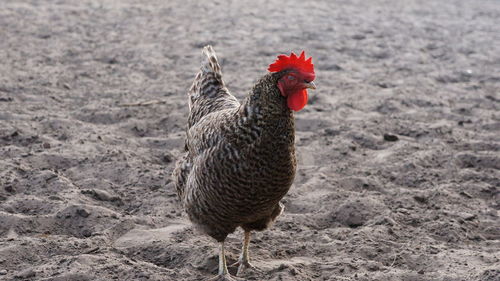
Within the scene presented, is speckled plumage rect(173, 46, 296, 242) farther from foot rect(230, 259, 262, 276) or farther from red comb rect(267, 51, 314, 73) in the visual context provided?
foot rect(230, 259, 262, 276)

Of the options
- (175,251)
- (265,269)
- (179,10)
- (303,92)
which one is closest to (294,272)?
(265,269)

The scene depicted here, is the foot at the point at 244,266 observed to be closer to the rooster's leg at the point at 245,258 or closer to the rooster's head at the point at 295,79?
the rooster's leg at the point at 245,258

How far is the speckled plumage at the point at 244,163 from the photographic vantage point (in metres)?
3.36

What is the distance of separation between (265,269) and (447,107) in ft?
11.7

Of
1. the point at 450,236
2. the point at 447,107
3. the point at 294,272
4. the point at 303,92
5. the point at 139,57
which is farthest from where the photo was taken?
the point at 139,57

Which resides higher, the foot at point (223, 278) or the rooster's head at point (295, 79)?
the rooster's head at point (295, 79)

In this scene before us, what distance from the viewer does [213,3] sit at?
35.0 feet

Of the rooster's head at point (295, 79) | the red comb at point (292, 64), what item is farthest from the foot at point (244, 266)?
the red comb at point (292, 64)

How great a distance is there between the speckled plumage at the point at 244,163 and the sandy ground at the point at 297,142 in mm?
491

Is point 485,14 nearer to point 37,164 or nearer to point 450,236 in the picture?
point 450,236

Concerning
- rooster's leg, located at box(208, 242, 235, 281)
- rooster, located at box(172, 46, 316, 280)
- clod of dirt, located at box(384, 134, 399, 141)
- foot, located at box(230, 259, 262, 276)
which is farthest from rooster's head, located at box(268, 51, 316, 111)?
clod of dirt, located at box(384, 134, 399, 141)

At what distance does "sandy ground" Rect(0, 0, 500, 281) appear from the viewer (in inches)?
156

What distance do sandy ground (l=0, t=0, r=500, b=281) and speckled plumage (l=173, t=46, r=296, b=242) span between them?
491 millimetres

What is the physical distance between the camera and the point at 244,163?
3.36 metres
